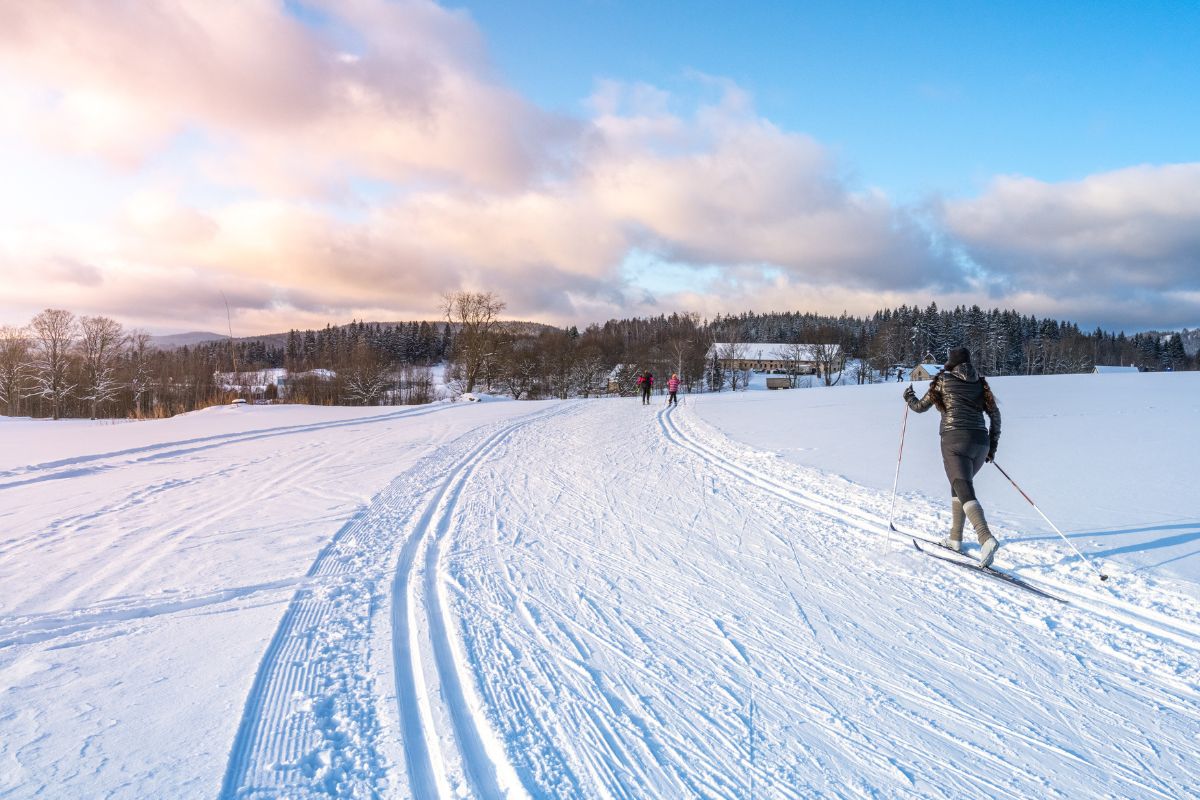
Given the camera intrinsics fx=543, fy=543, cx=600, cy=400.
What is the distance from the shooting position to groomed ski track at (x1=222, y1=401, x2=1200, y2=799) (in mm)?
2482

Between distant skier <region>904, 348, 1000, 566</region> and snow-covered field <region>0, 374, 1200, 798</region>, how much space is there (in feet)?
2.06

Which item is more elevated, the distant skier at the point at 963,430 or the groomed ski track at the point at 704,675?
the distant skier at the point at 963,430

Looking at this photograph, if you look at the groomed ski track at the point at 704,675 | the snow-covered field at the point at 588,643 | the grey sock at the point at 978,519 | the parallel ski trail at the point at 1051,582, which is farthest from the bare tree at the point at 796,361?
the groomed ski track at the point at 704,675

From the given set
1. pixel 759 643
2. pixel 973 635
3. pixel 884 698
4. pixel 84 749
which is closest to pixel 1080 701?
pixel 973 635

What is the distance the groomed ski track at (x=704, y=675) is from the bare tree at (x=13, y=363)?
55.0 meters

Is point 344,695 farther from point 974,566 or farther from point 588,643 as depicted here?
point 974,566

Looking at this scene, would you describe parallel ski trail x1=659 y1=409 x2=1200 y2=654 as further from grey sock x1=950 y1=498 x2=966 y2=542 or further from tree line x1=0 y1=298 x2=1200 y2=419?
tree line x1=0 y1=298 x2=1200 y2=419

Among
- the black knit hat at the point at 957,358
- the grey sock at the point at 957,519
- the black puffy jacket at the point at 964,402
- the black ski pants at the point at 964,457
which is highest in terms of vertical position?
the black knit hat at the point at 957,358

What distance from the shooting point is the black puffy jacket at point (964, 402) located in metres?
5.32

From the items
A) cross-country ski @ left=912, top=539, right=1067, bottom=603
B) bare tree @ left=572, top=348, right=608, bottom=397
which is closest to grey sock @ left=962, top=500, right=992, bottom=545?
cross-country ski @ left=912, top=539, right=1067, bottom=603

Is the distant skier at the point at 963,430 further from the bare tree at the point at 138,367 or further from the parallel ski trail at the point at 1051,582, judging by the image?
the bare tree at the point at 138,367

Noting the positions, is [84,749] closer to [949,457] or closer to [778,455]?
[949,457]

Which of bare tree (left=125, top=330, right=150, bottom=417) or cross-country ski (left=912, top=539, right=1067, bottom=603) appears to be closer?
cross-country ski (left=912, top=539, right=1067, bottom=603)

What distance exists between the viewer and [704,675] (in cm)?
326
